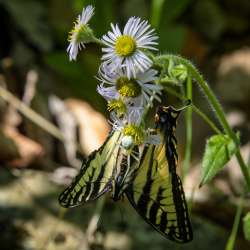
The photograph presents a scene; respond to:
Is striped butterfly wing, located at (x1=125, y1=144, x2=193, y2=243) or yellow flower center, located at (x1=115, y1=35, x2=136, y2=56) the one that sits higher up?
yellow flower center, located at (x1=115, y1=35, x2=136, y2=56)

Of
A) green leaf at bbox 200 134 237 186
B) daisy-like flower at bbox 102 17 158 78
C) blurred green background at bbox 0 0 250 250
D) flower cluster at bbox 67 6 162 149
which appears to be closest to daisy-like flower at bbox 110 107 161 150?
flower cluster at bbox 67 6 162 149

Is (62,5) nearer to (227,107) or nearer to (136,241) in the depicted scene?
(227,107)

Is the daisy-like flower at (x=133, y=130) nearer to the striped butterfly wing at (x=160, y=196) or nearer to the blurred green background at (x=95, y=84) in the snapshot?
the striped butterfly wing at (x=160, y=196)

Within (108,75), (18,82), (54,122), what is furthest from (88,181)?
(18,82)

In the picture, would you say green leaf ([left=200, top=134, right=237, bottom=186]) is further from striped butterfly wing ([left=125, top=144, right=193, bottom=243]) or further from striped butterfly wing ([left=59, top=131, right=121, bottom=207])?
striped butterfly wing ([left=59, top=131, right=121, bottom=207])

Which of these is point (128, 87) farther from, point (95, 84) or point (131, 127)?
point (95, 84)

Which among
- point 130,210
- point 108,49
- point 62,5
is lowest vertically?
point 108,49

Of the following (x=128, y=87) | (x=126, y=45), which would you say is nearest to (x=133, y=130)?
(x=128, y=87)
